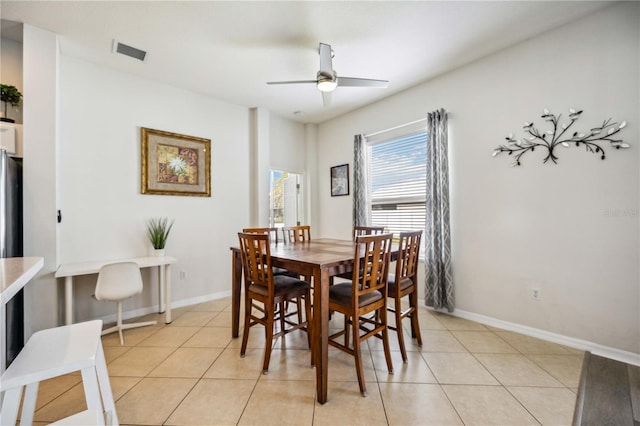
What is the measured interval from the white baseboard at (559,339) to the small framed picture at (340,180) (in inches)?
95.4

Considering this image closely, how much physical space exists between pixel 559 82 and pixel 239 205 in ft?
13.1

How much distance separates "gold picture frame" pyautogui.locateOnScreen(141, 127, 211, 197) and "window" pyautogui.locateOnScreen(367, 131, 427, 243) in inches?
97.7

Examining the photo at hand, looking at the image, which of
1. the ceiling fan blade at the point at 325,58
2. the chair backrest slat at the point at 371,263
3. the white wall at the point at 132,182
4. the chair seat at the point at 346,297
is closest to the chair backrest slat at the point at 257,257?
the chair seat at the point at 346,297

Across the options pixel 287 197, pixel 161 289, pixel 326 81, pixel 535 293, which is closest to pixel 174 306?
pixel 161 289

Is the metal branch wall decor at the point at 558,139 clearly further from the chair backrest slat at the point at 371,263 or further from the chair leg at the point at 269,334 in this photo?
the chair leg at the point at 269,334

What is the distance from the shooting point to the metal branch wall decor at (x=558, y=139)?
2.26 meters

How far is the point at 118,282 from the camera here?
8.44 feet

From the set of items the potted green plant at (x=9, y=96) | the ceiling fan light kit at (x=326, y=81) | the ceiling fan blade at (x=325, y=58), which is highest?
the ceiling fan blade at (x=325, y=58)

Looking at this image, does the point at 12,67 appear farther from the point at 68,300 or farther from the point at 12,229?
the point at 68,300

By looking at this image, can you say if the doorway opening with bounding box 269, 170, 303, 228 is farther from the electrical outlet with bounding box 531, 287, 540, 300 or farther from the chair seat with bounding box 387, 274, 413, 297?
the electrical outlet with bounding box 531, 287, 540, 300

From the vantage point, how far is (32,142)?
2418 millimetres

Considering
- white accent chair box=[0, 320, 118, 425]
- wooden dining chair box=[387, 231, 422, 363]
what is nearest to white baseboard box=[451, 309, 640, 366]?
wooden dining chair box=[387, 231, 422, 363]

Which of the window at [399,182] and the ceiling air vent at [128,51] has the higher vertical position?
the ceiling air vent at [128,51]

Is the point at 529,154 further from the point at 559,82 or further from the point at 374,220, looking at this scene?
the point at 374,220
